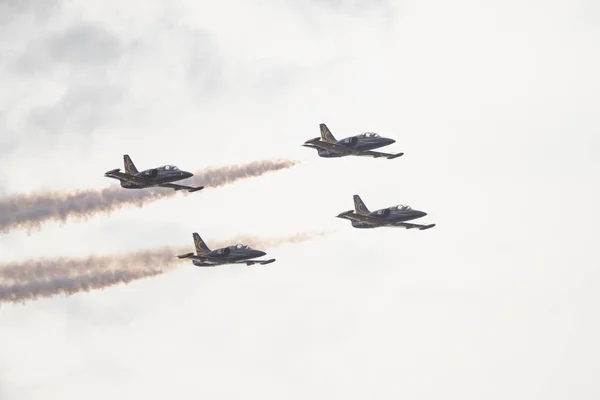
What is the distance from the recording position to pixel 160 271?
176m

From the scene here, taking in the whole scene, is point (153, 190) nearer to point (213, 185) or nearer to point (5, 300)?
point (213, 185)

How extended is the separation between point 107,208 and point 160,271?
1013cm

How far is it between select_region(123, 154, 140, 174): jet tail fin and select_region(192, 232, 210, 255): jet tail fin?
12.8 metres

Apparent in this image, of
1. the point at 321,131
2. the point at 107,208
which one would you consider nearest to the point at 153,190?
the point at 107,208

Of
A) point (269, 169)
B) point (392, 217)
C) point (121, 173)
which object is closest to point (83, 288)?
point (121, 173)

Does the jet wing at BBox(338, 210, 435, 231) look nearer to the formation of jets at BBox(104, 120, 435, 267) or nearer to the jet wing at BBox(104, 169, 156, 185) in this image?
the formation of jets at BBox(104, 120, 435, 267)

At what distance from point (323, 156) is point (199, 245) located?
62.3ft

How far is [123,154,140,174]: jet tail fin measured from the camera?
6726 inches

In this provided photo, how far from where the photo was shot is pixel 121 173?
16738cm

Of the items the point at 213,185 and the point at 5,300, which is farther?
the point at 213,185

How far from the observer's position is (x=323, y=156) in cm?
17962

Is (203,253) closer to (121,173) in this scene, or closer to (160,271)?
(160,271)

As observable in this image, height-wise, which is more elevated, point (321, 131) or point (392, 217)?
point (321, 131)

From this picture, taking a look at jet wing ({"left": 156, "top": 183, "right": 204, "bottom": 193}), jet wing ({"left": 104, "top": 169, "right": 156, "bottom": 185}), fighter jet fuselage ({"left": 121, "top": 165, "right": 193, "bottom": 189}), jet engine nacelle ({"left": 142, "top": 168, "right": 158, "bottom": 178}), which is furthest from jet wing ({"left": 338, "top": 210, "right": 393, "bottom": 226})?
→ jet wing ({"left": 104, "top": 169, "right": 156, "bottom": 185})
